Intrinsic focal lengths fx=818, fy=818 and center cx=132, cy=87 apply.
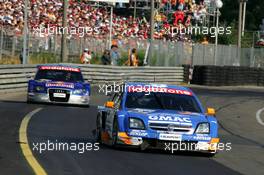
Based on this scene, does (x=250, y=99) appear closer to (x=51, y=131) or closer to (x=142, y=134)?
(x=51, y=131)

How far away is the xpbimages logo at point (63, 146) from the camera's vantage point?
43.5ft

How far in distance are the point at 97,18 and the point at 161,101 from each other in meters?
40.8

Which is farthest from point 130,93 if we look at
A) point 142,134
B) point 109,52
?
point 109,52

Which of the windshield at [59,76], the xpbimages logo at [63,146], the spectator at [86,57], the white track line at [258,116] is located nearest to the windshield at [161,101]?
the xpbimages logo at [63,146]

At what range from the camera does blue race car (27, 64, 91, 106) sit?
85.5 ft

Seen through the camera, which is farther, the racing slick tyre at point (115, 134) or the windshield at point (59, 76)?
the windshield at point (59, 76)

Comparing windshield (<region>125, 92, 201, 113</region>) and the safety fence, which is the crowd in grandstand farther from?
windshield (<region>125, 92, 201, 113</region>)

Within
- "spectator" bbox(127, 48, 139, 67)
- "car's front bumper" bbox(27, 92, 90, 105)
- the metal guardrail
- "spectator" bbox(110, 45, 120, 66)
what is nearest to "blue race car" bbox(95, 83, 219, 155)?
"car's front bumper" bbox(27, 92, 90, 105)

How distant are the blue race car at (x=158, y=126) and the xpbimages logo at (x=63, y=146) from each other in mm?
338

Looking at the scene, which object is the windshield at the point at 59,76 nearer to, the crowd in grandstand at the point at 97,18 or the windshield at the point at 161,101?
the windshield at the point at 161,101

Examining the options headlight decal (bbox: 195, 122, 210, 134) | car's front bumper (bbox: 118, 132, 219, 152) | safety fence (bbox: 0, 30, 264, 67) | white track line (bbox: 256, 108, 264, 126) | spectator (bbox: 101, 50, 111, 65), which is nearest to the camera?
car's front bumper (bbox: 118, 132, 219, 152)

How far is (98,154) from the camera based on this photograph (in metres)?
13.0

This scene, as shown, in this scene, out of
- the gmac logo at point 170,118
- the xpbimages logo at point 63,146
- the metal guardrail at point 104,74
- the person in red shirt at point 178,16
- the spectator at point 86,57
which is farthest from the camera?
the person in red shirt at point 178,16

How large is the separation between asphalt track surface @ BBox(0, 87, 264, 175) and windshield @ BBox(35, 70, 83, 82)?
223 cm
